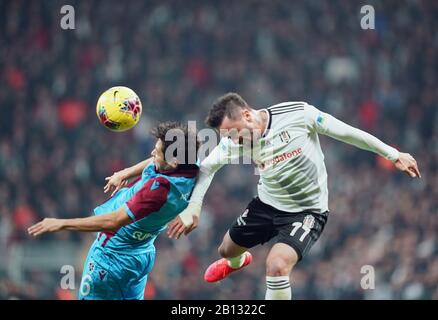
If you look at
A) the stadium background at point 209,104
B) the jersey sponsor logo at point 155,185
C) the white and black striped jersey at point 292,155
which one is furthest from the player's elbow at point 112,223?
the stadium background at point 209,104

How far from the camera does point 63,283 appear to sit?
11.8 meters

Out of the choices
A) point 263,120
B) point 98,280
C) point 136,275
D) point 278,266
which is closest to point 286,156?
point 263,120

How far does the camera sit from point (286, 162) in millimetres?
7059

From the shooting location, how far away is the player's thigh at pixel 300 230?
6840 millimetres

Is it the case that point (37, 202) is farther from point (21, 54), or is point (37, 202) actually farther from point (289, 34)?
point (289, 34)

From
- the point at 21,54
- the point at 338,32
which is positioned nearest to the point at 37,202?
the point at 21,54

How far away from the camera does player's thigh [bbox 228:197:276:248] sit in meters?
7.33

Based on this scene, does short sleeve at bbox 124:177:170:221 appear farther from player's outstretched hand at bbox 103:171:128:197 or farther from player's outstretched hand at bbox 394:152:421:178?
player's outstretched hand at bbox 394:152:421:178

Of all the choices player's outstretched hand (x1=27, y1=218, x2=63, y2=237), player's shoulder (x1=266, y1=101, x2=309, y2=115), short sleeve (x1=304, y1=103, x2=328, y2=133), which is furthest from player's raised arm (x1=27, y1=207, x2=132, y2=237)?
short sleeve (x1=304, y1=103, x2=328, y2=133)

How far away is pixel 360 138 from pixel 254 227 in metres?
1.20

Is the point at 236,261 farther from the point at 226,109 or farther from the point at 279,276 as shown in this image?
the point at 226,109

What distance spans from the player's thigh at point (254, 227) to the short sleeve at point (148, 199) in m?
1.08

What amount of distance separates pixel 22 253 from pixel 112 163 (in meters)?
2.57
